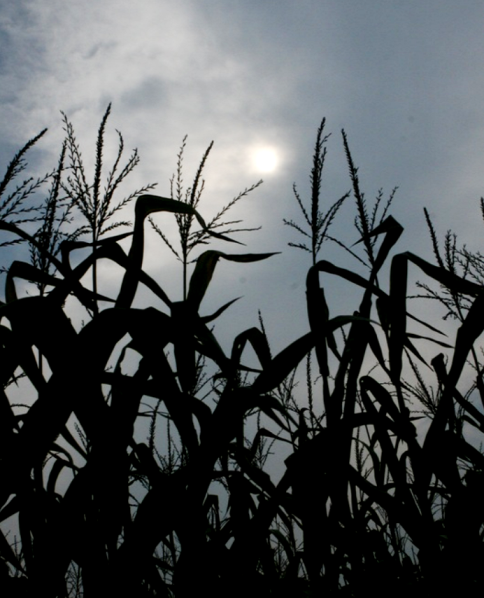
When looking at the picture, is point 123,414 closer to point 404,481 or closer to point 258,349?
point 258,349

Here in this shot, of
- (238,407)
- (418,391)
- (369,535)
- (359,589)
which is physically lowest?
(359,589)

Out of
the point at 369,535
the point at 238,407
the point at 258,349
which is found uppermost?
the point at 258,349

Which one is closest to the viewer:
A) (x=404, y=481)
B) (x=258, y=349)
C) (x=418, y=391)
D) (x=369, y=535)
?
(x=404, y=481)

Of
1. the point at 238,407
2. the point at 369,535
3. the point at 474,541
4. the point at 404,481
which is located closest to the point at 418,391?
the point at 369,535

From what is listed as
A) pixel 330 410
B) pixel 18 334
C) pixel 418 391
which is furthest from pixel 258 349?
pixel 418 391

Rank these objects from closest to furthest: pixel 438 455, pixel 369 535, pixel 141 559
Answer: pixel 141 559 → pixel 438 455 → pixel 369 535

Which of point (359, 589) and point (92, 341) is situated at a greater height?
point (92, 341)

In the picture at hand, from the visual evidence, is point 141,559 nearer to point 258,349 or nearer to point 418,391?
point 258,349

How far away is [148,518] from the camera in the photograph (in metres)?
0.91

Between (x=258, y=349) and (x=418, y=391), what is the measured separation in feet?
5.82

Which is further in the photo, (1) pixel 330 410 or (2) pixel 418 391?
(2) pixel 418 391

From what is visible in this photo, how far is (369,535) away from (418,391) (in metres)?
1.49

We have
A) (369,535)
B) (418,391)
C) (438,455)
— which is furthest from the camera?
(418,391)

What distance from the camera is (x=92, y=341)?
37.5 inches
